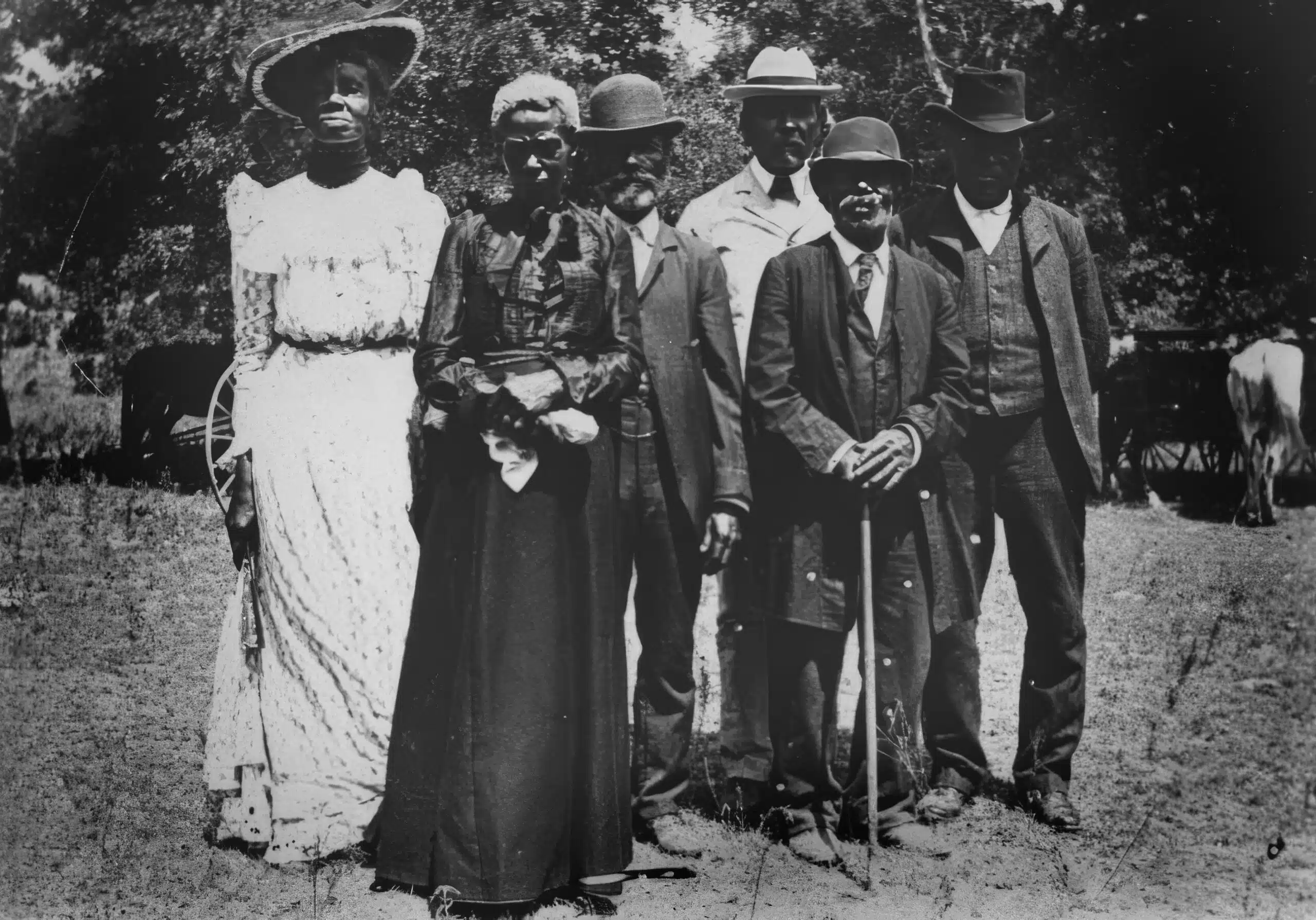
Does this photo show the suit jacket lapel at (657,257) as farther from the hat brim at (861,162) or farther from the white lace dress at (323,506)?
the white lace dress at (323,506)

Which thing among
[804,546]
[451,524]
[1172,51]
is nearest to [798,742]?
[804,546]

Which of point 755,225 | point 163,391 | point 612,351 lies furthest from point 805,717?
point 163,391

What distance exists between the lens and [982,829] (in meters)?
4.95

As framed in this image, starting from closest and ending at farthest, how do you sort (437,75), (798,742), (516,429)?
1. (516,429)
2. (798,742)
3. (437,75)

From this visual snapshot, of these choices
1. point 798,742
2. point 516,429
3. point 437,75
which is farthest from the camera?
point 437,75

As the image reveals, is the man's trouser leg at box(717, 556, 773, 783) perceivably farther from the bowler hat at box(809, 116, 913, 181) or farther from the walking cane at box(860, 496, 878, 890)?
the bowler hat at box(809, 116, 913, 181)

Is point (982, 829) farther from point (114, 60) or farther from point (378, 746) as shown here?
point (114, 60)

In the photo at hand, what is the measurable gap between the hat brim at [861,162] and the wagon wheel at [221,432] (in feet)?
7.69

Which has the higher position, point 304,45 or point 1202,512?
point 304,45

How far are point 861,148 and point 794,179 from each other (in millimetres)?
327

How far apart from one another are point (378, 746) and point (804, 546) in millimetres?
1703

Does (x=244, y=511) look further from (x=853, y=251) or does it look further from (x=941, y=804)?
(x=941, y=804)

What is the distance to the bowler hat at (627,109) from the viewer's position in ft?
16.0

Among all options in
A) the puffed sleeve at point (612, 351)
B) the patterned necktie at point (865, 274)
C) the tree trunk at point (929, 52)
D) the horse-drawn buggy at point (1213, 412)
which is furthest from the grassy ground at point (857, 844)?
the tree trunk at point (929, 52)
